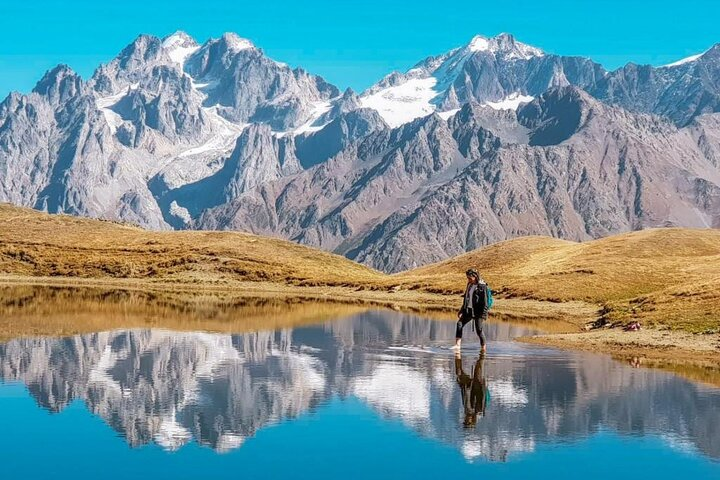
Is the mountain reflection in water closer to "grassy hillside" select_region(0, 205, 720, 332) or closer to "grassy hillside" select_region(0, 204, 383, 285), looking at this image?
"grassy hillside" select_region(0, 205, 720, 332)

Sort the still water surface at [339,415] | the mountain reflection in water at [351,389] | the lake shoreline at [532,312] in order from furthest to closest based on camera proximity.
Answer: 1. the lake shoreline at [532,312]
2. the mountain reflection in water at [351,389]
3. the still water surface at [339,415]

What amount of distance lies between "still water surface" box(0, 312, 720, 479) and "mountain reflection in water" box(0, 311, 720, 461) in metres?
0.08

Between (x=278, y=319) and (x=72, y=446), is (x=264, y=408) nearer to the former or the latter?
(x=72, y=446)

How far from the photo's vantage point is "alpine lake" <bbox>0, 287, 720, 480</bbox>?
1956 centimetres

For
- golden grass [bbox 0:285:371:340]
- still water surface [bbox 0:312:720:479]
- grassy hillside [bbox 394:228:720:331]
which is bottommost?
still water surface [bbox 0:312:720:479]

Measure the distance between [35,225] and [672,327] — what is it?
456ft

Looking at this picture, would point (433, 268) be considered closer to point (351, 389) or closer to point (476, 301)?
point (476, 301)

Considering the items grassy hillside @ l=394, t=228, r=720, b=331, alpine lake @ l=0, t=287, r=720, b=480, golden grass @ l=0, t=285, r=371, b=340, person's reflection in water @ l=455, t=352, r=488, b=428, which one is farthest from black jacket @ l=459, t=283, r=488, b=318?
golden grass @ l=0, t=285, r=371, b=340

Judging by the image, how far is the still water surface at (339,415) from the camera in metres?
19.5

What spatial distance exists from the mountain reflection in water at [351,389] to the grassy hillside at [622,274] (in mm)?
16657

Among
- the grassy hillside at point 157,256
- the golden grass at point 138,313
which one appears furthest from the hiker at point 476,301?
the grassy hillside at point 157,256

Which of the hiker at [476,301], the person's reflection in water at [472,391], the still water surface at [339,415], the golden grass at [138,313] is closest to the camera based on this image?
the still water surface at [339,415]

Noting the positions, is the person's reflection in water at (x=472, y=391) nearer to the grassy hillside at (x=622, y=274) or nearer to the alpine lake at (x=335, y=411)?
the alpine lake at (x=335, y=411)

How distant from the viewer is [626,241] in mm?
131125
